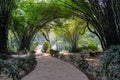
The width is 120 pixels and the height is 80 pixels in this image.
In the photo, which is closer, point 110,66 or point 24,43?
point 110,66

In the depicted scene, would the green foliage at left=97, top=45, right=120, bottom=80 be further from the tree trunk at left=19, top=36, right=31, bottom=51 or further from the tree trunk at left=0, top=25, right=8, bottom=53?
the tree trunk at left=19, top=36, right=31, bottom=51

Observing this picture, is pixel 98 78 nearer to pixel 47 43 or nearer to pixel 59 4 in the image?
pixel 59 4

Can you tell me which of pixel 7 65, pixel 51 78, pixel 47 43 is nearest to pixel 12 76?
pixel 7 65

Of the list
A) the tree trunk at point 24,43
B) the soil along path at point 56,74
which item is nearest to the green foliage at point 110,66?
the soil along path at point 56,74

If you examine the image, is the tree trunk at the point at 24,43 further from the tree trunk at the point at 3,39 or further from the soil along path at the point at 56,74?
the soil along path at the point at 56,74

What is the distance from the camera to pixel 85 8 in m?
17.0

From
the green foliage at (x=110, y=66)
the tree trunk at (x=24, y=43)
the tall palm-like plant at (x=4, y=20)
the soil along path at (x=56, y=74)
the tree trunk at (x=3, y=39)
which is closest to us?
the green foliage at (x=110, y=66)

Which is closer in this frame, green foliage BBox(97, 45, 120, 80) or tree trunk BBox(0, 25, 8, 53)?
green foliage BBox(97, 45, 120, 80)

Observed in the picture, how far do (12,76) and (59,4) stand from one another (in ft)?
40.3

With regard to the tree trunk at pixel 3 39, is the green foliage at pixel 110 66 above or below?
below

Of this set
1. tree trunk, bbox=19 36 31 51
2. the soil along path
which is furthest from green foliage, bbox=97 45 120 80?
tree trunk, bbox=19 36 31 51

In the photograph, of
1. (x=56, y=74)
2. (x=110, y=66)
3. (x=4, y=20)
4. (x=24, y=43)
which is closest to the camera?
(x=110, y=66)

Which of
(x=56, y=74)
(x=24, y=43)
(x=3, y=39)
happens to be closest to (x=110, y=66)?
(x=56, y=74)

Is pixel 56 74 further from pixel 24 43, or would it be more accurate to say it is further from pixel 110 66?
pixel 24 43
